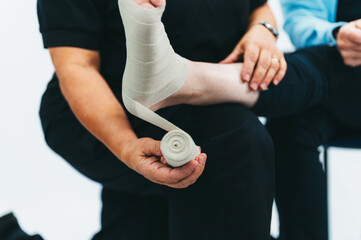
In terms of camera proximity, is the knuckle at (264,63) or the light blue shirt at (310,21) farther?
the light blue shirt at (310,21)

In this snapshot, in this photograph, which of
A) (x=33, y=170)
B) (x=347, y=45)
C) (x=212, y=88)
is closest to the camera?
(x=212, y=88)

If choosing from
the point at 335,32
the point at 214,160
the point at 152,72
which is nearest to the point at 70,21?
the point at 152,72

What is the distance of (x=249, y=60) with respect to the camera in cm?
65

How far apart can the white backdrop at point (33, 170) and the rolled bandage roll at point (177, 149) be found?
1.62ft

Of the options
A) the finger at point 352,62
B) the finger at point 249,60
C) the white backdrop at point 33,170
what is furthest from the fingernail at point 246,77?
the white backdrop at point 33,170

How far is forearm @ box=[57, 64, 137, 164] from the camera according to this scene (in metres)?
0.59

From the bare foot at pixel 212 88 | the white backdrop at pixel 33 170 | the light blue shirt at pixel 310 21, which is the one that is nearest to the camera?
the bare foot at pixel 212 88

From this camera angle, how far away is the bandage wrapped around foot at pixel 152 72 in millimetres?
456

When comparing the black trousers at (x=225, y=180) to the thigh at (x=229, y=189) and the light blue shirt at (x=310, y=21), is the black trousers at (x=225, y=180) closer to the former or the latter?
the thigh at (x=229, y=189)

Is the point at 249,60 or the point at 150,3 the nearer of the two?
the point at 150,3

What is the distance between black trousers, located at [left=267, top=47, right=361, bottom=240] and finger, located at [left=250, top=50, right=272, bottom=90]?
0.47ft

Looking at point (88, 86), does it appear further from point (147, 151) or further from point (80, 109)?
point (147, 151)

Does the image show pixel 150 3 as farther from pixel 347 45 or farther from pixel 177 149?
pixel 347 45

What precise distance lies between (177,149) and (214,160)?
0.10m
